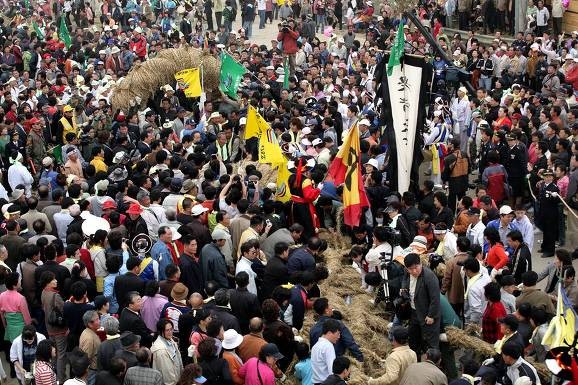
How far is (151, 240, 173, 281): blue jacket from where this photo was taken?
13.5 metres

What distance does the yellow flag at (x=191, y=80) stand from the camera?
22.0m

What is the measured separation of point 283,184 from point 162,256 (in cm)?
295

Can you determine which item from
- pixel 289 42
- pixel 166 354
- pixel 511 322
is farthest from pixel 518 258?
pixel 289 42

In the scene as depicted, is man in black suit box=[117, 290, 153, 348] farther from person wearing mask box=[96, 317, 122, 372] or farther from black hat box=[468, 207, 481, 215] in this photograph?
black hat box=[468, 207, 481, 215]

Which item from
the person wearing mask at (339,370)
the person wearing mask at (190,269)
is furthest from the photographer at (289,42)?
the person wearing mask at (339,370)

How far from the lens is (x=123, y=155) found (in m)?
17.8

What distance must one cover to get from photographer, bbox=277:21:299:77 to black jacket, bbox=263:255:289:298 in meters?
15.5

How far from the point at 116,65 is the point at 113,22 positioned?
9.16 m

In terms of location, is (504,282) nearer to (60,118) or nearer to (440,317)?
(440,317)

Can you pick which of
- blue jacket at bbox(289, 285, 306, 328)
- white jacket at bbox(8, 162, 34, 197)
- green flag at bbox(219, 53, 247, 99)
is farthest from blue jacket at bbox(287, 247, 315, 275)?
green flag at bbox(219, 53, 247, 99)

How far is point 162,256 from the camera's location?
13.6 meters

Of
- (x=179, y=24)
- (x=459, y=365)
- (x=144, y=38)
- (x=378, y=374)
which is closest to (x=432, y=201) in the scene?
(x=459, y=365)

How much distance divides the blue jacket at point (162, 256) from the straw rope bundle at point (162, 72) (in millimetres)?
9042

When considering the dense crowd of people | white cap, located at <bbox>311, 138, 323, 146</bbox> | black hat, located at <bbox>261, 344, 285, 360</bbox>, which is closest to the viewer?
black hat, located at <bbox>261, 344, 285, 360</bbox>
